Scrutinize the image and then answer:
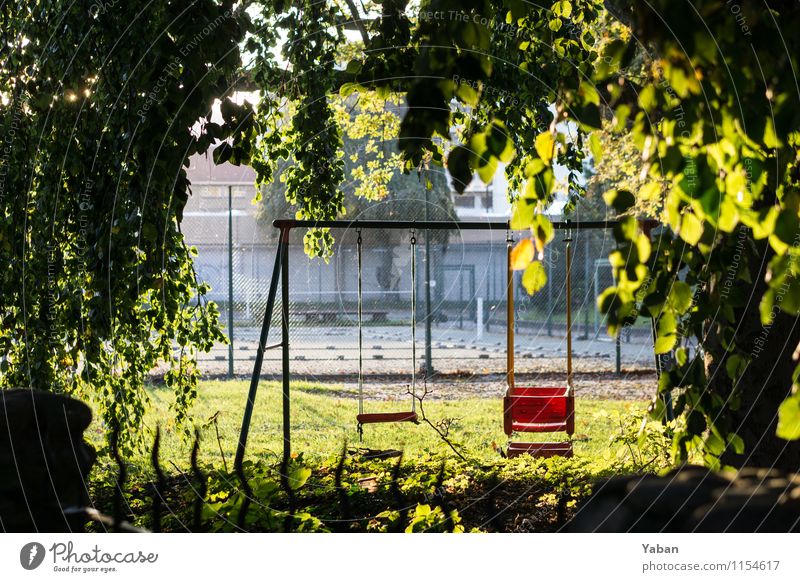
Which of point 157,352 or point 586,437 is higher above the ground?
point 157,352

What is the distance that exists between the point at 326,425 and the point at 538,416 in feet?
6.45

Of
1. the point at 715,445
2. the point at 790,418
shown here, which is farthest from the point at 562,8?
the point at 790,418

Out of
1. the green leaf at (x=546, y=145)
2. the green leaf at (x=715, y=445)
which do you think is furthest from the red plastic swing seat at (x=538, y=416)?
the green leaf at (x=546, y=145)

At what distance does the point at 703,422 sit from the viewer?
4.89 ft

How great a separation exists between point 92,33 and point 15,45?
1.58ft

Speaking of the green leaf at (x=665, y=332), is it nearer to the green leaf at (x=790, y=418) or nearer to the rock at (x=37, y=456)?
the green leaf at (x=790, y=418)

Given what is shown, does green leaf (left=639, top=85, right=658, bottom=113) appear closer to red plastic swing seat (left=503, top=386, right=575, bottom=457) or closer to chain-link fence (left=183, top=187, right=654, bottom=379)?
red plastic swing seat (left=503, top=386, right=575, bottom=457)

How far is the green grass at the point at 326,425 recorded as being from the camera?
16.0 ft

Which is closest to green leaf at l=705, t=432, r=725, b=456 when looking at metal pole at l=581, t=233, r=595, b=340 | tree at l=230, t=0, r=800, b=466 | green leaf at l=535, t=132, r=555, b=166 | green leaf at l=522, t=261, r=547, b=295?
tree at l=230, t=0, r=800, b=466

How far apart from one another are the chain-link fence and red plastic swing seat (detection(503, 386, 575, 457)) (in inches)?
119

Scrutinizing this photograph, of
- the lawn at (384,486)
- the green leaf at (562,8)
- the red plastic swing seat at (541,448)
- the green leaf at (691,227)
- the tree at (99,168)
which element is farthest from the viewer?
the red plastic swing seat at (541,448)

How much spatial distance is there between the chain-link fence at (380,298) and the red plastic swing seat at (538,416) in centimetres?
302
